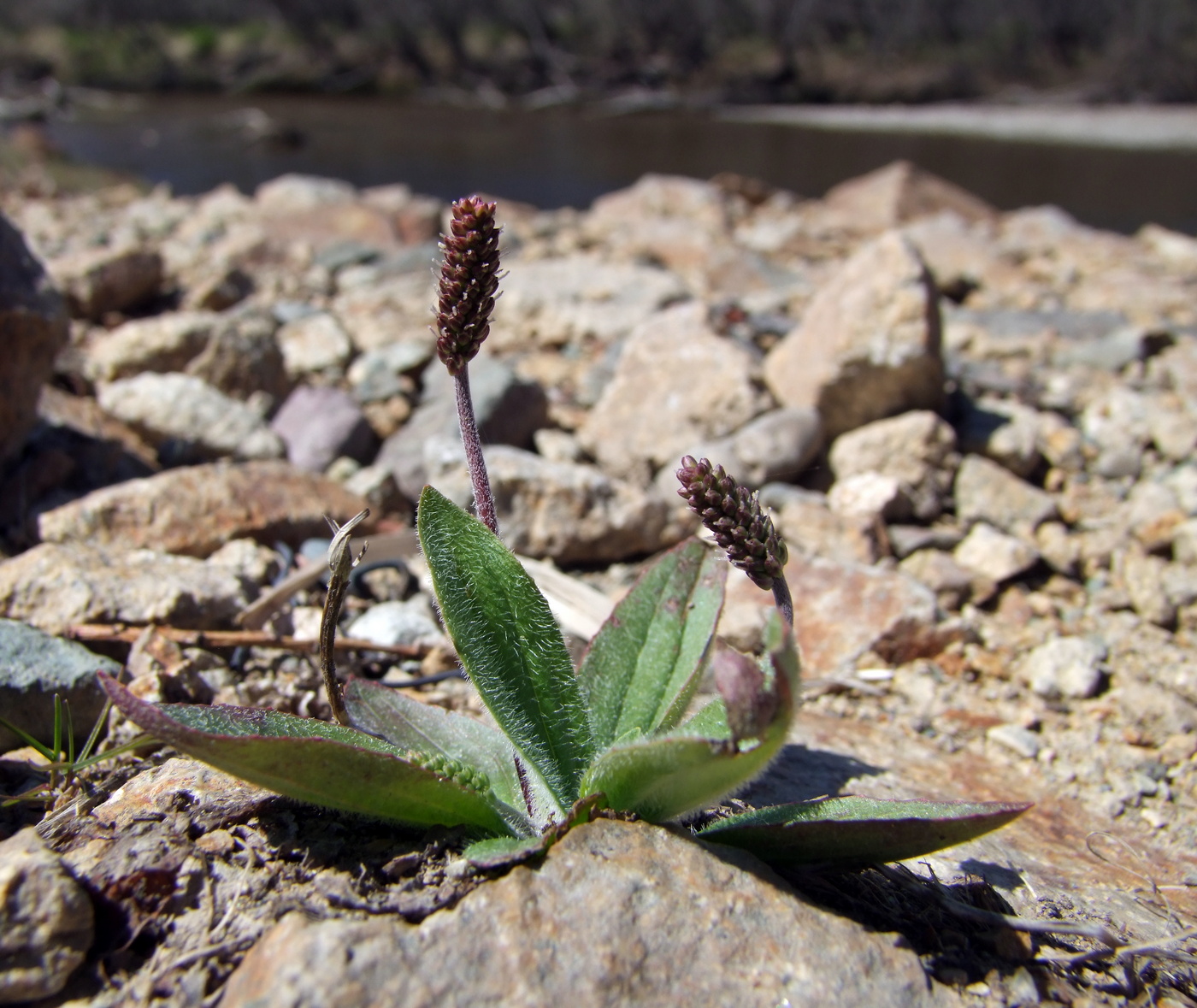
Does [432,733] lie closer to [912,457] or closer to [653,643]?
[653,643]

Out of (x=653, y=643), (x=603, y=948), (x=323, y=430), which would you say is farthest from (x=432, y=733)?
(x=323, y=430)

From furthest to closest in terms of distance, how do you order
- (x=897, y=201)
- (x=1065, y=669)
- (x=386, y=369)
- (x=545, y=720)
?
(x=897, y=201), (x=386, y=369), (x=1065, y=669), (x=545, y=720)

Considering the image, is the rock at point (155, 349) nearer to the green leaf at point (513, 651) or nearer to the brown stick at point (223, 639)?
the brown stick at point (223, 639)

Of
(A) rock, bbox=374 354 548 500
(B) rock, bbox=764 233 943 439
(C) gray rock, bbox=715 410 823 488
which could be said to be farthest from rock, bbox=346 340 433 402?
(B) rock, bbox=764 233 943 439

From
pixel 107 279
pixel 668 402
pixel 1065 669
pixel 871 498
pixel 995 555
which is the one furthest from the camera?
pixel 107 279

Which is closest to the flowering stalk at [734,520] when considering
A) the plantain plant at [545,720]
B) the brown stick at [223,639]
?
the plantain plant at [545,720]

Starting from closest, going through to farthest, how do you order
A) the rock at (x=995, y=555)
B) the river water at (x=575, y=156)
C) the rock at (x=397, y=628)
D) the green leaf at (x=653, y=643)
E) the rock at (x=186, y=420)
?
the green leaf at (x=653, y=643)
the rock at (x=397, y=628)
the rock at (x=995, y=555)
the rock at (x=186, y=420)
the river water at (x=575, y=156)

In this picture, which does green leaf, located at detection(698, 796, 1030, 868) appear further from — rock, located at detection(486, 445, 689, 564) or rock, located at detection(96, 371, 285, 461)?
rock, located at detection(96, 371, 285, 461)
